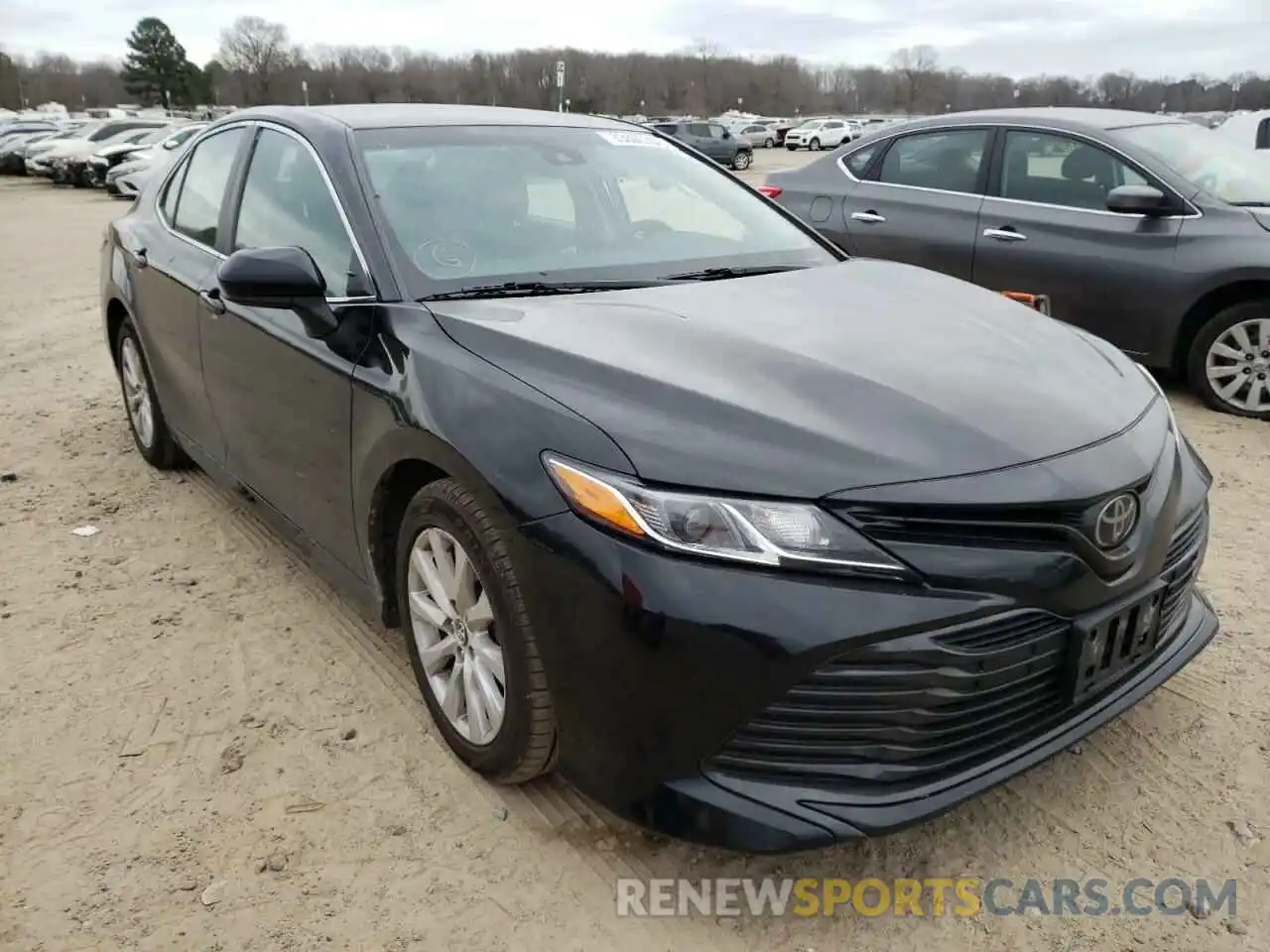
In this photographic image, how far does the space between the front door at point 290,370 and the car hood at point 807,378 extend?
43 cm

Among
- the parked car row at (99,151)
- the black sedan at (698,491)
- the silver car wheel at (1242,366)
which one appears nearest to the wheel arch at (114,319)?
the black sedan at (698,491)

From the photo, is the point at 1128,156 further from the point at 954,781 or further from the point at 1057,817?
the point at 954,781

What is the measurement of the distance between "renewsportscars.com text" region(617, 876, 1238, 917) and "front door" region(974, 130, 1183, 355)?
4036mm

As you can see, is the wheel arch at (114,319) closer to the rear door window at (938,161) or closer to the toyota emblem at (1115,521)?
the toyota emblem at (1115,521)

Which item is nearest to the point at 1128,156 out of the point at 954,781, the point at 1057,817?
the point at 1057,817

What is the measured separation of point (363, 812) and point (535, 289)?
1413mm

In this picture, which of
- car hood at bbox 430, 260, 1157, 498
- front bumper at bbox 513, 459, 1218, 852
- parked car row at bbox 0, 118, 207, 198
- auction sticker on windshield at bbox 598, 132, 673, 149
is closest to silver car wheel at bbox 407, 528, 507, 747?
front bumper at bbox 513, 459, 1218, 852

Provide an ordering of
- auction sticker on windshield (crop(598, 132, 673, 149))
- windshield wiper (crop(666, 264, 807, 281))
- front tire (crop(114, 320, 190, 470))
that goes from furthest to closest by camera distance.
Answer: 1. front tire (crop(114, 320, 190, 470))
2. auction sticker on windshield (crop(598, 132, 673, 149))
3. windshield wiper (crop(666, 264, 807, 281))

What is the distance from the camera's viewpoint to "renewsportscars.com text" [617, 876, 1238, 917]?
216 cm

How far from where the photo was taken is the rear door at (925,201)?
6137mm

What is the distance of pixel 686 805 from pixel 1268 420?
15.3 feet

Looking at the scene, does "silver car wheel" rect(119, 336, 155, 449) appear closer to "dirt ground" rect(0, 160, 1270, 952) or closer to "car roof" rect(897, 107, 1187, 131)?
"dirt ground" rect(0, 160, 1270, 952)

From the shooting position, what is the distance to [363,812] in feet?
8.16

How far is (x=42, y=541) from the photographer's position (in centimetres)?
409
